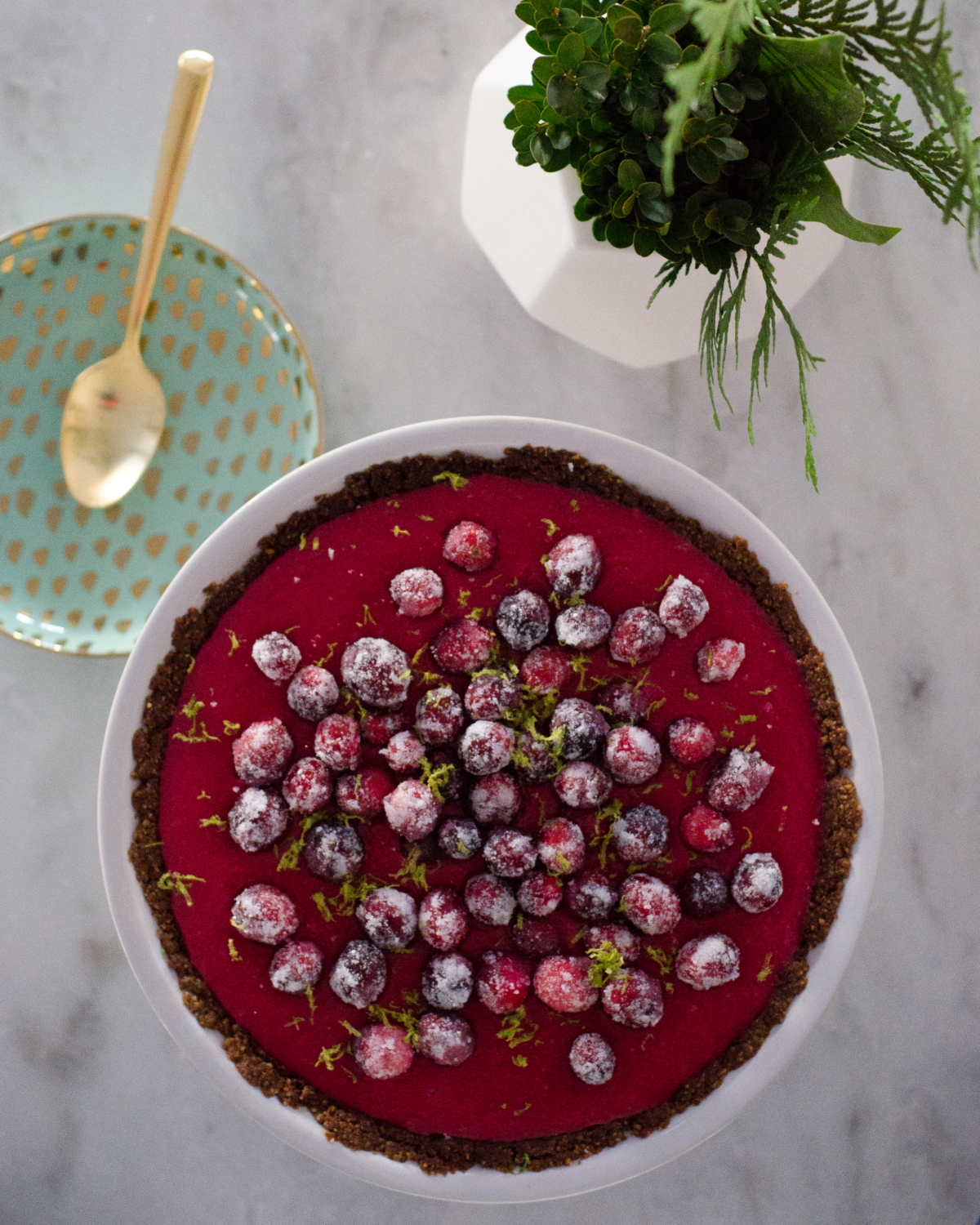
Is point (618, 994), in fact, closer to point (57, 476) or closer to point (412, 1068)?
point (412, 1068)

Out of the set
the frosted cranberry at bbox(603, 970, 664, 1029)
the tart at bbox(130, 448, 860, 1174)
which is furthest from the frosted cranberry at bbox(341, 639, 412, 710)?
the frosted cranberry at bbox(603, 970, 664, 1029)

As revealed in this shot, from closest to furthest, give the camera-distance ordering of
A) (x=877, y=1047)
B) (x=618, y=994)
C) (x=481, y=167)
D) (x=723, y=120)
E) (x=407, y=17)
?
(x=723, y=120) < (x=618, y=994) < (x=481, y=167) < (x=407, y=17) < (x=877, y=1047)

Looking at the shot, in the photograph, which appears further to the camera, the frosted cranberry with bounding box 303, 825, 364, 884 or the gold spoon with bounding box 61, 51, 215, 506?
the gold spoon with bounding box 61, 51, 215, 506

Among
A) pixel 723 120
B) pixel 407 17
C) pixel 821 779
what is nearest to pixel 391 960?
pixel 821 779

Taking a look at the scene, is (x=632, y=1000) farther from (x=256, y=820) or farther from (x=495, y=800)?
(x=256, y=820)

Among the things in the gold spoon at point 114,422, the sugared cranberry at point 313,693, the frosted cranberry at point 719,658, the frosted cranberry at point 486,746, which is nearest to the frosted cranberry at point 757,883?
the frosted cranberry at point 719,658

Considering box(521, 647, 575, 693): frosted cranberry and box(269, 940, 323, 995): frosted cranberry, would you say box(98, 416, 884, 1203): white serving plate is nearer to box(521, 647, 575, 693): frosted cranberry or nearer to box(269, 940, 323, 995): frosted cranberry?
box(269, 940, 323, 995): frosted cranberry

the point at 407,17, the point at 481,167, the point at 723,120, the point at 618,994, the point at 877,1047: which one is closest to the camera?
the point at 723,120

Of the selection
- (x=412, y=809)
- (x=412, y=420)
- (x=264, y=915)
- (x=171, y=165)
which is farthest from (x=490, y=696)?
(x=171, y=165)
